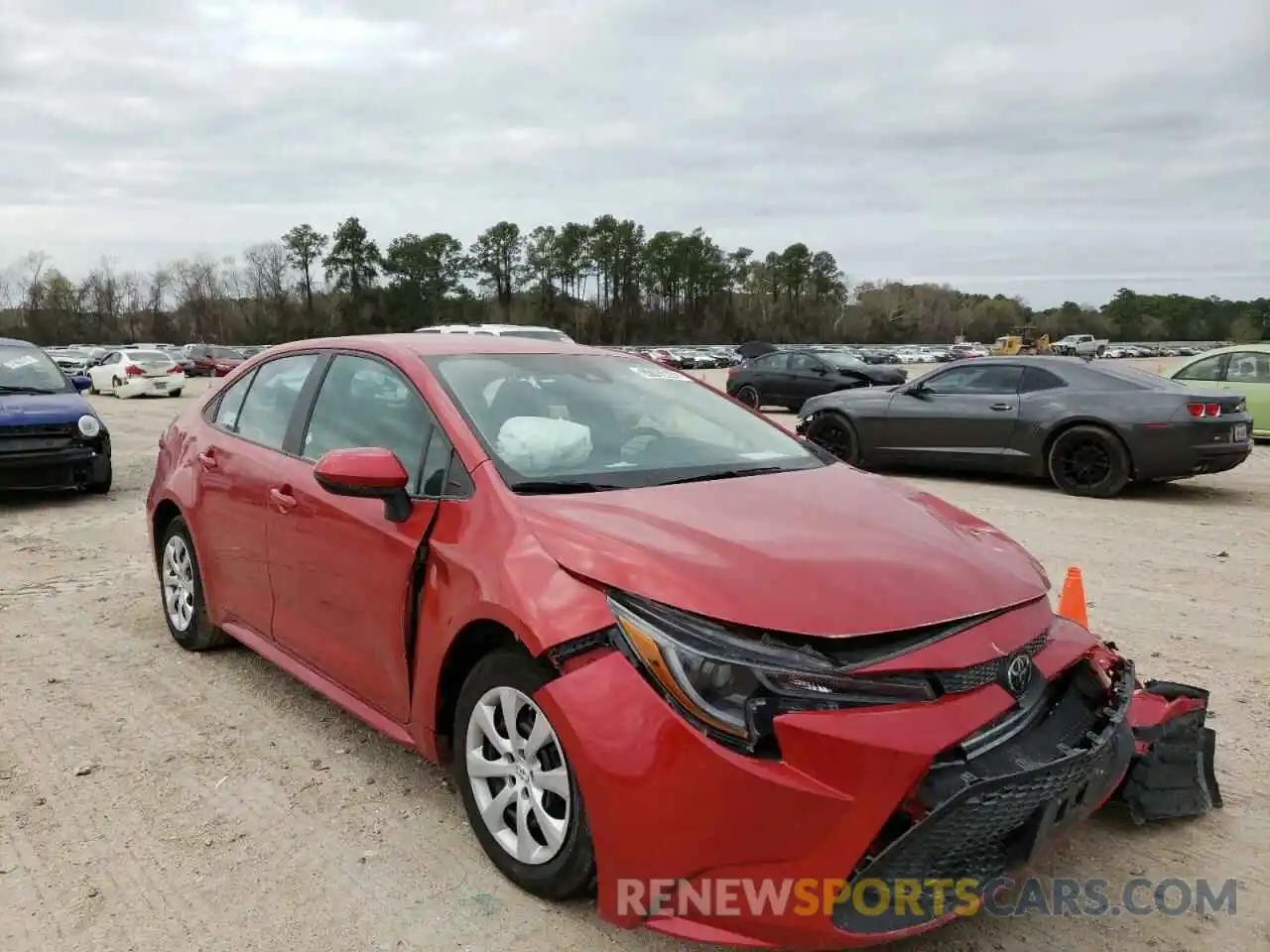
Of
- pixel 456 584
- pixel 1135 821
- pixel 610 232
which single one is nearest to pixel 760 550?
pixel 456 584

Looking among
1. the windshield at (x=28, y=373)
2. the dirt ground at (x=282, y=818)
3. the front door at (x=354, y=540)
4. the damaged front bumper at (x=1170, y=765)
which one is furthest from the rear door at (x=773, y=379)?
the damaged front bumper at (x=1170, y=765)

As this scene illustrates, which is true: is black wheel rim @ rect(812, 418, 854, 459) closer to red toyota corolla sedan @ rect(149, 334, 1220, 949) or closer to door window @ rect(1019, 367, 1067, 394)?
door window @ rect(1019, 367, 1067, 394)

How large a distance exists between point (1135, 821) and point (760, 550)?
1655 mm

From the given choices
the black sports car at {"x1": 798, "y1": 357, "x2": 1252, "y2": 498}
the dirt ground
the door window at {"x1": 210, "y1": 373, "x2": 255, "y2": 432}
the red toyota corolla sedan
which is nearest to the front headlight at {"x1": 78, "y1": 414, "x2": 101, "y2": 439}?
the dirt ground

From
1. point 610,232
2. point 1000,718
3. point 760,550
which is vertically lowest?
point 1000,718

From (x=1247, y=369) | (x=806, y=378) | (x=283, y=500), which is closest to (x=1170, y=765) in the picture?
(x=283, y=500)

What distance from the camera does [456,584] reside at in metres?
2.80

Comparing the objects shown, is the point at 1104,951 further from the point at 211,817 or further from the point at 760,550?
the point at 211,817

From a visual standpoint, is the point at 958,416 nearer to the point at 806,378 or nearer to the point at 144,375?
the point at 806,378

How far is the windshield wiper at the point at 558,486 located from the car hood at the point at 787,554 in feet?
0.15

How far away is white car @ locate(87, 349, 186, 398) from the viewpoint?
2841cm

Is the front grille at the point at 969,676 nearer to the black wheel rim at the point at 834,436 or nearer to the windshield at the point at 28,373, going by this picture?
the black wheel rim at the point at 834,436

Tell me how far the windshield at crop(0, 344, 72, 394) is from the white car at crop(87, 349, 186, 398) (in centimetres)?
2004

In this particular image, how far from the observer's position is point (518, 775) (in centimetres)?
264
